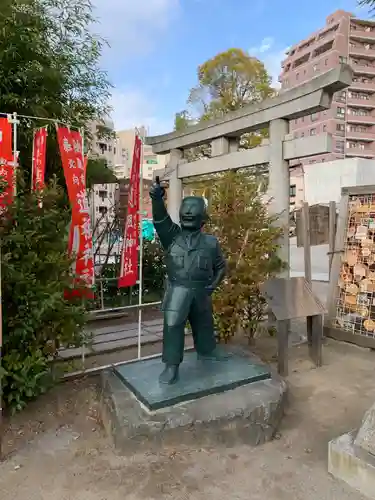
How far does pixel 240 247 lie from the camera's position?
15.7ft

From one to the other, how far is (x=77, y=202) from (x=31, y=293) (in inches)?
48.4

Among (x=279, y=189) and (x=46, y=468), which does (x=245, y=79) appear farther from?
(x=46, y=468)

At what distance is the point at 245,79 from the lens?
16688mm

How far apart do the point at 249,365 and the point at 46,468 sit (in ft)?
6.06

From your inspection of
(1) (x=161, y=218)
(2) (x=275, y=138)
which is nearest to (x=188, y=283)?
(1) (x=161, y=218)

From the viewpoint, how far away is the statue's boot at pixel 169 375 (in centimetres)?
318

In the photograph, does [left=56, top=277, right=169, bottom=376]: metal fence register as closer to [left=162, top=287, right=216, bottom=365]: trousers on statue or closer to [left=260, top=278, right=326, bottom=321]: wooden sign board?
[left=162, top=287, right=216, bottom=365]: trousers on statue

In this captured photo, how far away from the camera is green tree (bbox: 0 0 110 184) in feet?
17.0

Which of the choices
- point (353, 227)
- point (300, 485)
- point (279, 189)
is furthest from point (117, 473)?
point (353, 227)

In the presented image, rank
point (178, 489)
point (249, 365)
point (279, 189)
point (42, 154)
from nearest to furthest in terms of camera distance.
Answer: point (178, 489) < point (249, 365) < point (42, 154) < point (279, 189)

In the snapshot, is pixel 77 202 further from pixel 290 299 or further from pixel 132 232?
pixel 290 299

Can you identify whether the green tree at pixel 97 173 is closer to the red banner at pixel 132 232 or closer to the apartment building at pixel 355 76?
the red banner at pixel 132 232

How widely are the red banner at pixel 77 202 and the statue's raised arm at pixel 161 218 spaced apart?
1058 millimetres

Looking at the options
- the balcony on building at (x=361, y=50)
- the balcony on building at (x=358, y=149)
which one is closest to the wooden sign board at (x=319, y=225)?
the balcony on building at (x=358, y=149)
